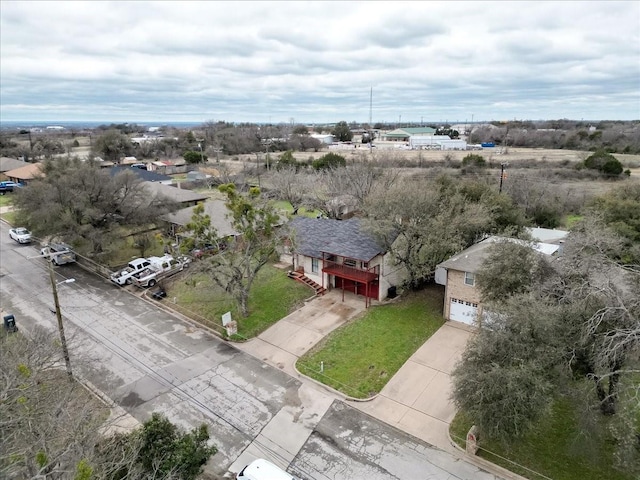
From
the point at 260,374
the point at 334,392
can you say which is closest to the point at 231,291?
the point at 260,374

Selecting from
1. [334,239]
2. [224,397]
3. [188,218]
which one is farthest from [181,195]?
[224,397]

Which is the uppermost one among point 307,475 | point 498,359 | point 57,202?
point 57,202

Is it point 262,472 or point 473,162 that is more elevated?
point 473,162

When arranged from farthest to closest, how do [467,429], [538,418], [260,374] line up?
[260,374], [467,429], [538,418]

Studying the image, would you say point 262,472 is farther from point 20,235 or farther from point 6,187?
point 6,187

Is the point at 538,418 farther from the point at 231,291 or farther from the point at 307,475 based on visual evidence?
the point at 231,291

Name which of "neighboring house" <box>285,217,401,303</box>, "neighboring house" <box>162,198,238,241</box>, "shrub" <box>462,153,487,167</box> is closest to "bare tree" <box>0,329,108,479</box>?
"neighboring house" <box>285,217,401,303</box>
